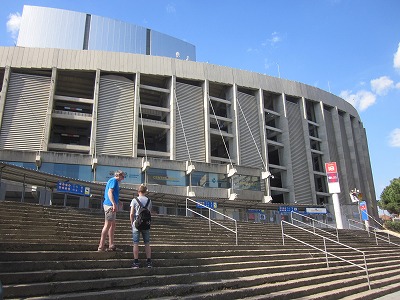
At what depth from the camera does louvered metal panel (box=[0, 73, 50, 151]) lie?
89.1 feet

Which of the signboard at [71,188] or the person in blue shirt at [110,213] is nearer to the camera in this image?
the person in blue shirt at [110,213]

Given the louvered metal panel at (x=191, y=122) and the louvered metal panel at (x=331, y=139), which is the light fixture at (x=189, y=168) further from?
the louvered metal panel at (x=331, y=139)

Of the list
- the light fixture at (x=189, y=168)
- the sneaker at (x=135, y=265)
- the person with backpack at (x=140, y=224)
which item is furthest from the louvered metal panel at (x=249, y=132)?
the sneaker at (x=135, y=265)

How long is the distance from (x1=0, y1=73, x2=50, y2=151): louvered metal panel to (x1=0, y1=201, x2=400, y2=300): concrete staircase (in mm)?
20070

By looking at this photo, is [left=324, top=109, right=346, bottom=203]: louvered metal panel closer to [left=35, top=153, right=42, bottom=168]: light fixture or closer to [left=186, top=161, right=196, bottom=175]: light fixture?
[left=186, top=161, right=196, bottom=175]: light fixture

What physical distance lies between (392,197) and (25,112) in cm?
4831

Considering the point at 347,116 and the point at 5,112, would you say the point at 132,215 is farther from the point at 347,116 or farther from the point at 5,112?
the point at 347,116

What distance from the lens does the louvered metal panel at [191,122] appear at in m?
31.6

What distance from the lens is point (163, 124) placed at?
1260 inches

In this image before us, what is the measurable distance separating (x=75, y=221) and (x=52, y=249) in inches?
169

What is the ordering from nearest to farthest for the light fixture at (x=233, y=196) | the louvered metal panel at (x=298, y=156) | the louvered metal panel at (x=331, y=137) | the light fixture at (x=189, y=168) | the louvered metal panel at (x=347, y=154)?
1. the light fixture at (x=189, y=168)
2. the light fixture at (x=233, y=196)
3. the louvered metal panel at (x=298, y=156)
4. the louvered metal panel at (x=331, y=137)
5. the louvered metal panel at (x=347, y=154)

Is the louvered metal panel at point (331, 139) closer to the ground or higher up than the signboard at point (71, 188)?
higher up

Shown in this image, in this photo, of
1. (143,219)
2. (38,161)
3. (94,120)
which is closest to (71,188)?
(143,219)

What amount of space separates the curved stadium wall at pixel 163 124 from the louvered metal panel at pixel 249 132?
13 cm
